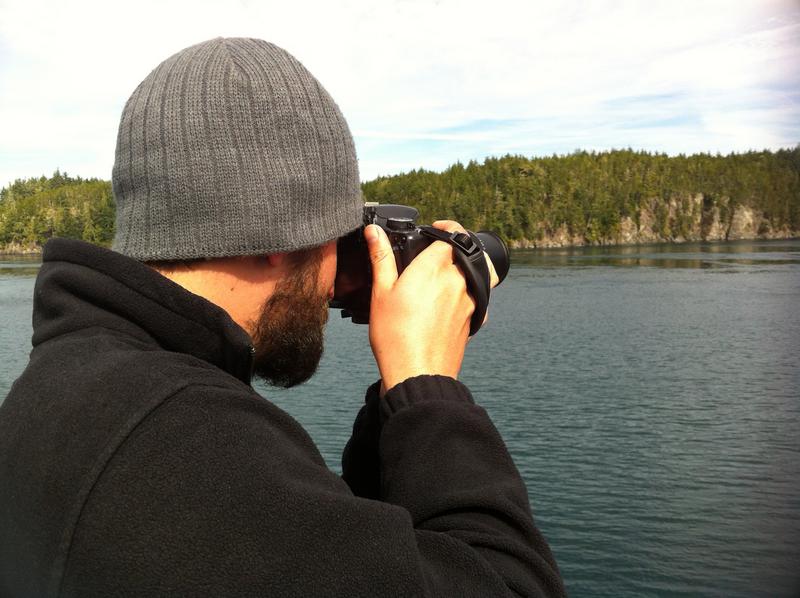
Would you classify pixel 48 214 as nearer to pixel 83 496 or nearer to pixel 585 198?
pixel 585 198

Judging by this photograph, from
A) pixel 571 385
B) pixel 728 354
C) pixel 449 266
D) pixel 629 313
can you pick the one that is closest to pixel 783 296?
pixel 629 313

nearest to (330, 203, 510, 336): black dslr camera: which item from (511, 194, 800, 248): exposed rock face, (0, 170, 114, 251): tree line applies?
(0, 170, 114, 251): tree line

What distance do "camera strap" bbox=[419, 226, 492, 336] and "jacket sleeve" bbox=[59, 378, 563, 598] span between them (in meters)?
0.37

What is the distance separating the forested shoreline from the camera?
292 feet

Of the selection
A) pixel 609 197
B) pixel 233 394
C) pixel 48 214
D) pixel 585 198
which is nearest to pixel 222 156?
pixel 233 394

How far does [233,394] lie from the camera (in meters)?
0.78

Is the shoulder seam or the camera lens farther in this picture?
the camera lens

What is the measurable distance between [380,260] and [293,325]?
0.17m

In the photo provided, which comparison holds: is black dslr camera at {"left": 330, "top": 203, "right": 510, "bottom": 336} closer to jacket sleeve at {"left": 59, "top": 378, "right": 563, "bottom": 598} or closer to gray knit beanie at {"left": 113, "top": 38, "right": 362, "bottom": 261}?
gray knit beanie at {"left": 113, "top": 38, "right": 362, "bottom": 261}

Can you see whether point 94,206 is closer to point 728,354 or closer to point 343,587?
point 728,354

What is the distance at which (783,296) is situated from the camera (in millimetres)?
30422

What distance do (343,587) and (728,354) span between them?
20205mm

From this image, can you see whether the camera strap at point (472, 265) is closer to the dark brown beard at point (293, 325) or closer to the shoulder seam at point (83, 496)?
the dark brown beard at point (293, 325)

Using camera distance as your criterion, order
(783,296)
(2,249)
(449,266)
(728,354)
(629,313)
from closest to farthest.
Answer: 1. (449,266)
2. (728,354)
3. (629,313)
4. (783,296)
5. (2,249)
